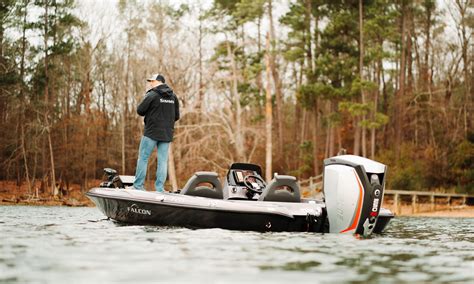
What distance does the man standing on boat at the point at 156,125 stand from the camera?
11.1m

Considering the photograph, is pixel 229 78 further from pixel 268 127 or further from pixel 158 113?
pixel 158 113

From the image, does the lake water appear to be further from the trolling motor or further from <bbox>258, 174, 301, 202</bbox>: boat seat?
the trolling motor

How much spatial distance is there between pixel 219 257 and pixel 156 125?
17.3ft

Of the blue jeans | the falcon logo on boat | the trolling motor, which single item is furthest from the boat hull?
the trolling motor

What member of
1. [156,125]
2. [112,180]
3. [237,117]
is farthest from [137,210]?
[237,117]

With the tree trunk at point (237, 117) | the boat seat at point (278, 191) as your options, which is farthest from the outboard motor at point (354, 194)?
the tree trunk at point (237, 117)

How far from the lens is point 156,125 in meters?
11.1

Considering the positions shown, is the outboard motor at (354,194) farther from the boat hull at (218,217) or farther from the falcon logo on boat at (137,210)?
the falcon logo on boat at (137,210)

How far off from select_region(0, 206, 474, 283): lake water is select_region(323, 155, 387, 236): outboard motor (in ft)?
1.02

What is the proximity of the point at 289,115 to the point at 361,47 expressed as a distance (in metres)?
15.4

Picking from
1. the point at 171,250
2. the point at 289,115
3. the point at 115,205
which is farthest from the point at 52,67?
the point at 171,250

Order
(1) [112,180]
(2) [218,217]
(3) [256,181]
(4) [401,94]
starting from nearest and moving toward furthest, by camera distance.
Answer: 1. (2) [218,217]
2. (3) [256,181]
3. (1) [112,180]
4. (4) [401,94]

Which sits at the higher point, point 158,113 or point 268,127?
point 268,127

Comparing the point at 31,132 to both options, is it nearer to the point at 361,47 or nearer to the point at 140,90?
the point at 140,90
